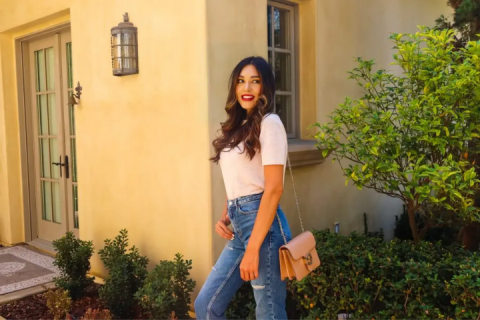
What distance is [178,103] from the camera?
389 centimetres

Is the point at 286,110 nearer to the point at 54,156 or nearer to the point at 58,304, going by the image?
the point at 58,304

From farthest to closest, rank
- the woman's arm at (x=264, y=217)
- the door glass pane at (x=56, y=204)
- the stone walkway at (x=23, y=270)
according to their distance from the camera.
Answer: the door glass pane at (x=56, y=204)
the stone walkway at (x=23, y=270)
the woman's arm at (x=264, y=217)

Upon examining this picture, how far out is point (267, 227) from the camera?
2256 millimetres

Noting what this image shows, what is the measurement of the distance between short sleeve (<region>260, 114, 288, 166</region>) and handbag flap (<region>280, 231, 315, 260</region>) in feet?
1.30

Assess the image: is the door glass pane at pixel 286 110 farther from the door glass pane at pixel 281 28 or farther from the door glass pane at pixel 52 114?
the door glass pane at pixel 52 114

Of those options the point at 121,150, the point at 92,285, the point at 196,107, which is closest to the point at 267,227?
the point at 196,107

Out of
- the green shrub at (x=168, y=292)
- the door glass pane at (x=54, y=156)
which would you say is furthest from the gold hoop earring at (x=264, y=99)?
the door glass pane at (x=54, y=156)

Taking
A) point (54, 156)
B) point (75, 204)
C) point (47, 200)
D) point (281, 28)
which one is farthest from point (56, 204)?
point (281, 28)

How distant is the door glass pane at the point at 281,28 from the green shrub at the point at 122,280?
2455 millimetres

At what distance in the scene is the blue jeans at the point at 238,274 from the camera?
2.35 meters

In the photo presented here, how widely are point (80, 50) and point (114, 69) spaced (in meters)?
0.85

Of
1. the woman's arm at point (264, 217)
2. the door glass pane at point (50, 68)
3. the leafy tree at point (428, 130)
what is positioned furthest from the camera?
the door glass pane at point (50, 68)

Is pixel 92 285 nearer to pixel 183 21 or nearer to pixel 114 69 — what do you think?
pixel 114 69

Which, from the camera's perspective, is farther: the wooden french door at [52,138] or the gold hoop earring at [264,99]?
the wooden french door at [52,138]
